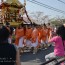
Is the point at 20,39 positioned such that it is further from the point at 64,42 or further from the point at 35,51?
the point at 64,42

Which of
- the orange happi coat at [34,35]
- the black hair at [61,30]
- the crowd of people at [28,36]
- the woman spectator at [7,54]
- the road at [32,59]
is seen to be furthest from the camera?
the orange happi coat at [34,35]

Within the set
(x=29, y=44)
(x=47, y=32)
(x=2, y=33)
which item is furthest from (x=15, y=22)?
(x=2, y=33)

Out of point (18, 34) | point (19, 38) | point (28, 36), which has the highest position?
point (18, 34)

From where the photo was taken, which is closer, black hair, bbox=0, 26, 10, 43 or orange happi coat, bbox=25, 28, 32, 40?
black hair, bbox=0, 26, 10, 43

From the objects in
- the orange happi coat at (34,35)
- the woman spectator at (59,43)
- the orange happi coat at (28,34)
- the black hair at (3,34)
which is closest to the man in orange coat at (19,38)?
the orange happi coat at (28,34)

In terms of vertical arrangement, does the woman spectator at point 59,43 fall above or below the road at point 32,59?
above

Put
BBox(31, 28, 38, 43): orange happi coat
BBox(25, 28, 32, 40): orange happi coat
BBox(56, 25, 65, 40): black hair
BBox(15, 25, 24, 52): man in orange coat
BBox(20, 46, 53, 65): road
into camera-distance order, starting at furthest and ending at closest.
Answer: BBox(31, 28, 38, 43): orange happi coat, BBox(25, 28, 32, 40): orange happi coat, BBox(15, 25, 24, 52): man in orange coat, BBox(20, 46, 53, 65): road, BBox(56, 25, 65, 40): black hair

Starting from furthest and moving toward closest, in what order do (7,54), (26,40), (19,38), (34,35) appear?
(26,40)
(34,35)
(19,38)
(7,54)

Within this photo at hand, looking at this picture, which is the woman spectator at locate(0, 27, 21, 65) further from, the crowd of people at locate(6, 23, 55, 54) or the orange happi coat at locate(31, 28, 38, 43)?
the orange happi coat at locate(31, 28, 38, 43)

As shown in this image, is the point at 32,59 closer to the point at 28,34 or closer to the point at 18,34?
the point at 18,34

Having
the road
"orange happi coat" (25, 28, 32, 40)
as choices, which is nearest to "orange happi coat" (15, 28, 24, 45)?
"orange happi coat" (25, 28, 32, 40)

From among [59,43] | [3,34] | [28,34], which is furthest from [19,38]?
[3,34]

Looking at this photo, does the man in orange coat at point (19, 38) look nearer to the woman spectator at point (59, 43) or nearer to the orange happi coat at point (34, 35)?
the orange happi coat at point (34, 35)

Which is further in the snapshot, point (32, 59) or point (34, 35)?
point (34, 35)
